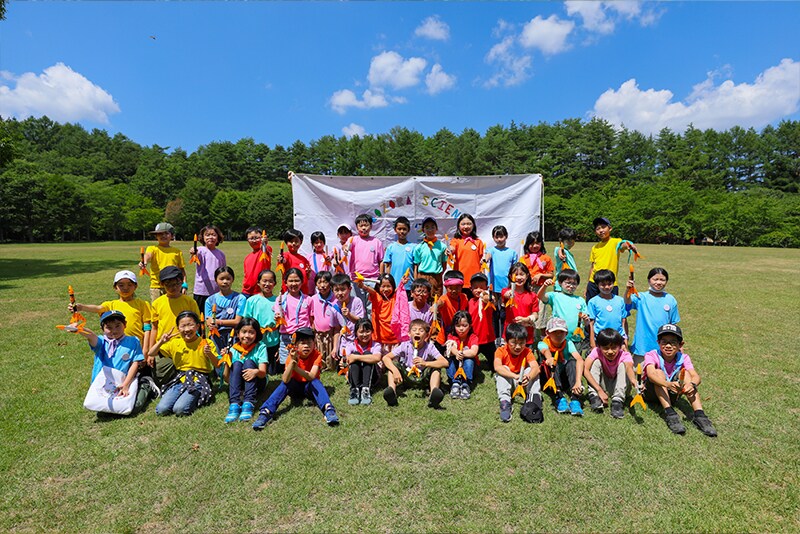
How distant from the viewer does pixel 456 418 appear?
15.0 feet

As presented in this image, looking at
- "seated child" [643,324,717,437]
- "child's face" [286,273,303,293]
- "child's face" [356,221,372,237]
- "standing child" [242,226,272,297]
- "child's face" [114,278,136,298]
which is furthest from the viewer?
"child's face" [356,221,372,237]

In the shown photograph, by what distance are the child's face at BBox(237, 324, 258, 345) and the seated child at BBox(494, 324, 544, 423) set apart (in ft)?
10.2

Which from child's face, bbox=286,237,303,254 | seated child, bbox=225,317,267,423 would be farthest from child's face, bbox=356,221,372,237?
seated child, bbox=225,317,267,423

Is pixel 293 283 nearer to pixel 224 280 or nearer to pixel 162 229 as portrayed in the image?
pixel 224 280

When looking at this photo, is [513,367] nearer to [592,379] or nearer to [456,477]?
[592,379]

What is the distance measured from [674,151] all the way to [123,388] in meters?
76.1

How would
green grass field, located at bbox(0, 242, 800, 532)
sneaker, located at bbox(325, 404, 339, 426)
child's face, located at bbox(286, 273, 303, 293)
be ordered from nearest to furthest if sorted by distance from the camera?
green grass field, located at bbox(0, 242, 800, 532) < sneaker, located at bbox(325, 404, 339, 426) < child's face, located at bbox(286, 273, 303, 293)

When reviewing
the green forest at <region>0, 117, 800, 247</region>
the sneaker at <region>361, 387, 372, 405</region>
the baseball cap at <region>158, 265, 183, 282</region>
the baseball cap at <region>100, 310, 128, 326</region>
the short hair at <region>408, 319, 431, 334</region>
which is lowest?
the sneaker at <region>361, 387, 372, 405</region>

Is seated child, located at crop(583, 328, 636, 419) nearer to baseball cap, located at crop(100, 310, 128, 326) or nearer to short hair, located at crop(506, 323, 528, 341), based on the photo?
short hair, located at crop(506, 323, 528, 341)

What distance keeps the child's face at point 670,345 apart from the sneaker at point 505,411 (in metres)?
1.88

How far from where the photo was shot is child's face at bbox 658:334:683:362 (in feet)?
14.6

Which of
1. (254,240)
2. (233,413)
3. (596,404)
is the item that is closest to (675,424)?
(596,404)

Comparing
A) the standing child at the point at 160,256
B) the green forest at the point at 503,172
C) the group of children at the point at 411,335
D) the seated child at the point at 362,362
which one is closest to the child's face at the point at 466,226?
the group of children at the point at 411,335

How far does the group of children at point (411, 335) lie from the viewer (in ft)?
15.4
